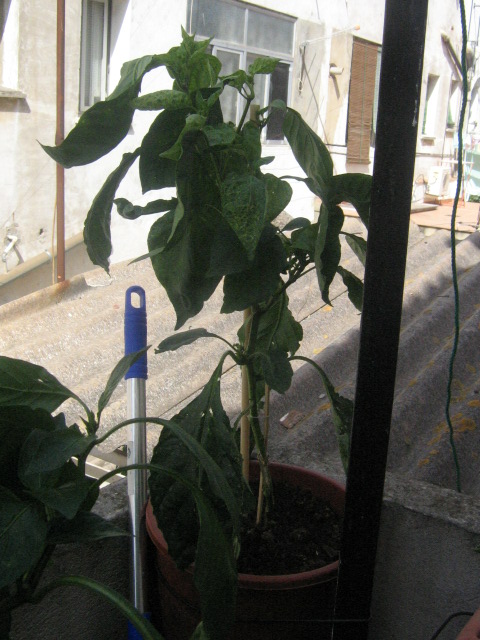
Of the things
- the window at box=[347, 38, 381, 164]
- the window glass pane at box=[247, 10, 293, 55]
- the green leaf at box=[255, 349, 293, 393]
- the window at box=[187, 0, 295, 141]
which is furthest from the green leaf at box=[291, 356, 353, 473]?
the window at box=[347, 38, 381, 164]

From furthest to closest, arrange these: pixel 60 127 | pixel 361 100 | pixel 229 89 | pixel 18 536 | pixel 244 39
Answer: pixel 361 100, pixel 244 39, pixel 229 89, pixel 60 127, pixel 18 536

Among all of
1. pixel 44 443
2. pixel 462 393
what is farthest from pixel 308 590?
pixel 462 393

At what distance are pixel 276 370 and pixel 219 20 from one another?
5805mm

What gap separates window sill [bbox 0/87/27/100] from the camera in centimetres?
486

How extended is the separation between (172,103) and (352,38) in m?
7.84

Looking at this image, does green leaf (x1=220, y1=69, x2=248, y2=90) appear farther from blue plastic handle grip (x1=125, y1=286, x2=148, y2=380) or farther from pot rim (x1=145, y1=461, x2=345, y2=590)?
pot rim (x1=145, y1=461, x2=345, y2=590)

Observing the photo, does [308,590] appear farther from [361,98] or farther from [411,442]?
[361,98]

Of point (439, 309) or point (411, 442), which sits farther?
point (439, 309)

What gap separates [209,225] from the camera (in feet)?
3.78

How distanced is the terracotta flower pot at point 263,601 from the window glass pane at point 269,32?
6266 millimetres

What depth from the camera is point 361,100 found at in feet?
29.1

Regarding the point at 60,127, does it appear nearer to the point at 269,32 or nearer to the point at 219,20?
the point at 219,20

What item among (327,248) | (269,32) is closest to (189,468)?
(327,248)

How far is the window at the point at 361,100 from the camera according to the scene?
28.3 feet
